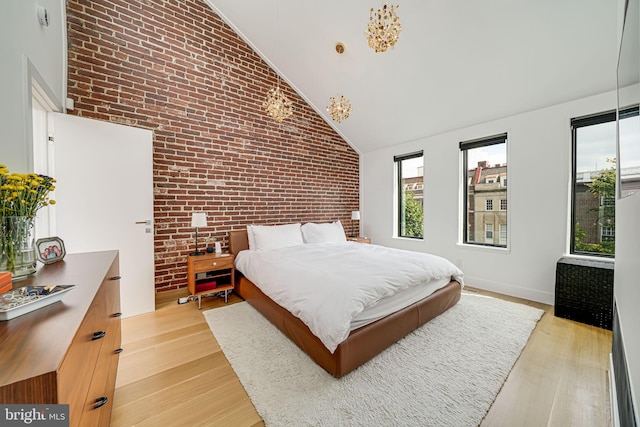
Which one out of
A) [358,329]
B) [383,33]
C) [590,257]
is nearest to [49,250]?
[358,329]

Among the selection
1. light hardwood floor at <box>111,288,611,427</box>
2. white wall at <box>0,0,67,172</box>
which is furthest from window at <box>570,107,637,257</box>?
white wall at <box>0,0,67,172</box>

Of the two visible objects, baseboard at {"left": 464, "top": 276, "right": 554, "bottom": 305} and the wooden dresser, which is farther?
baseboard at {"left": 464, "top": 276, "right": 554, "bottom": 305}

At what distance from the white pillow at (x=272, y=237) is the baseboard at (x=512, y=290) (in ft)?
8.96

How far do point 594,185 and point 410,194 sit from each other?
2361 mm

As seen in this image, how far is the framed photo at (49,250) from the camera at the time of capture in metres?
1.26

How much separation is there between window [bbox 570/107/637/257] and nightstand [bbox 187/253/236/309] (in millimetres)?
4287

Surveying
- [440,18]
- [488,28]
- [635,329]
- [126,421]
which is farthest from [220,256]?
[488,28]

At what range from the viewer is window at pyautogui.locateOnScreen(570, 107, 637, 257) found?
2.66 metres

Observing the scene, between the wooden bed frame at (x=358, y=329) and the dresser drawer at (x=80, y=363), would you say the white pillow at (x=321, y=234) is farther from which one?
the dresser drawer at (x=80, y=363)

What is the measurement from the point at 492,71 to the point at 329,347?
137 inches

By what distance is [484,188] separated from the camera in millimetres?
3664

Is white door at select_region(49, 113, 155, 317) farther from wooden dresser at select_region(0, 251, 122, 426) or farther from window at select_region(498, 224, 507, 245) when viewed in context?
window at select_region(498, 224, 507, 245)

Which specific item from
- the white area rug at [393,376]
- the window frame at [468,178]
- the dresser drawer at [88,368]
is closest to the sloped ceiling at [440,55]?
the window frame at [468,178]

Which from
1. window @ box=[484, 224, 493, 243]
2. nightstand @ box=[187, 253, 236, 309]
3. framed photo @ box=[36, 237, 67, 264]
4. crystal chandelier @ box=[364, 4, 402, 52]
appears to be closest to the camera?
framed photo @ box=[36, 237, 67, 264]
